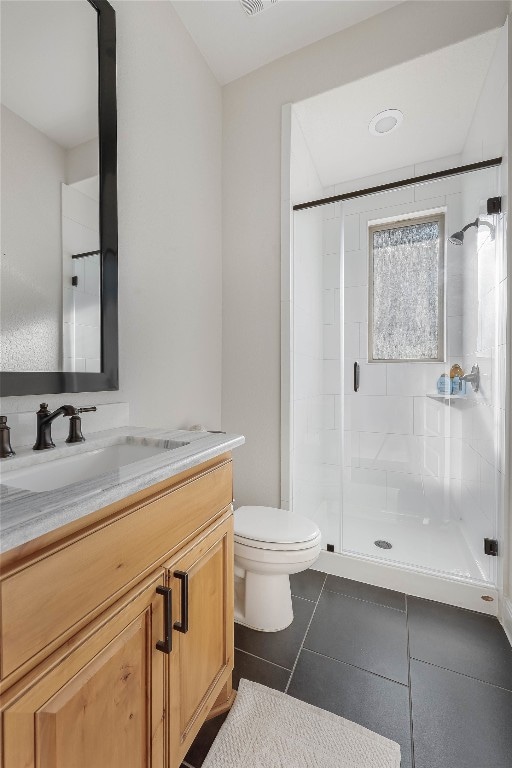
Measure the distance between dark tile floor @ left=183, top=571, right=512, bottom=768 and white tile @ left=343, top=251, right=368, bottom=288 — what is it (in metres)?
1.82

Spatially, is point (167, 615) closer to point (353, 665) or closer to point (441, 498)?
point (353, 665)

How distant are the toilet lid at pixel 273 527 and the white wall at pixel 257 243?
1.15 feet

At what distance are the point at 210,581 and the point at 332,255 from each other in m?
2.10

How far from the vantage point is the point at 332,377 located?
239 centimetres

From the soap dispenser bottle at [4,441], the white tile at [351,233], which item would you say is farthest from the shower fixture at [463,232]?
the soap dispenser bottle at [4,441]

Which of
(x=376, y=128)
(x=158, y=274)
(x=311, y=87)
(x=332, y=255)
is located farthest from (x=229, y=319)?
(x=376, y=128)

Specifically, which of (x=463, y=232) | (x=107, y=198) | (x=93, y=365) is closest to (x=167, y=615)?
(x=93, y=365)

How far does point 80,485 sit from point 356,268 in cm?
219

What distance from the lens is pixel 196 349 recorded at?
6.16 ft

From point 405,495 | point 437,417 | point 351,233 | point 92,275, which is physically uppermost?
point 351,233

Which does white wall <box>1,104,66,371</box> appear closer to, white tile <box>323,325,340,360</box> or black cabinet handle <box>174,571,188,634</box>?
black cabinet handle <box>174,571,188,634</box>

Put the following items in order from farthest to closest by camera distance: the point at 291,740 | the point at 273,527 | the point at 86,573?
1. the point at 273,527
2. the point at 291,740
3. the point at 86,573

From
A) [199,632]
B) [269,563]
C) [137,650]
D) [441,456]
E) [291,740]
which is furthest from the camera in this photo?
[441,456]

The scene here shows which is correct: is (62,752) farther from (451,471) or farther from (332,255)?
(332,255)
